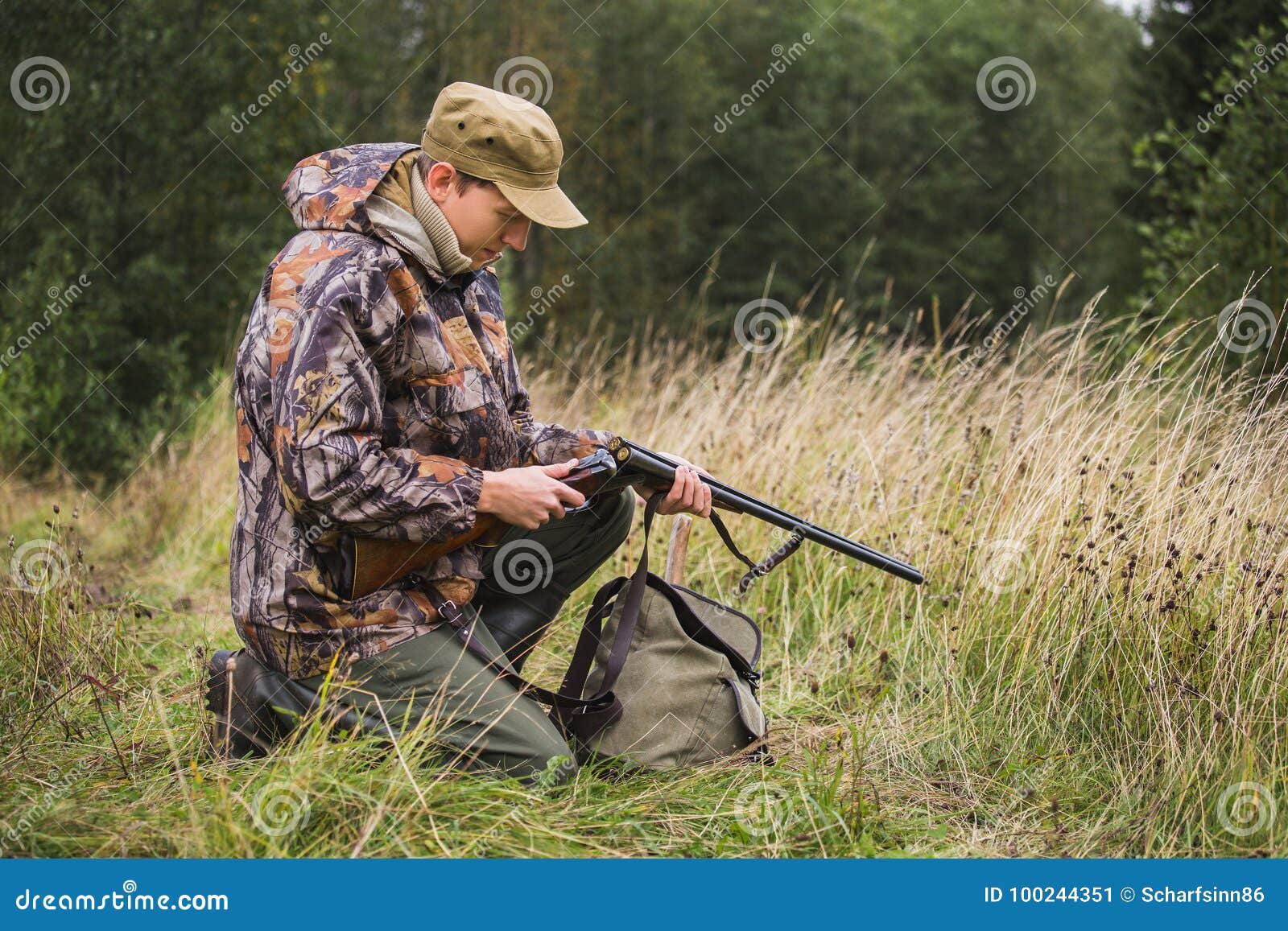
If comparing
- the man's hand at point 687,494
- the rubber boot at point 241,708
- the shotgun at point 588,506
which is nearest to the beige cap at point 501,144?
the shotgun at point 588,506

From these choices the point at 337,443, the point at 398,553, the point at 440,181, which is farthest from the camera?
the point at 440,181

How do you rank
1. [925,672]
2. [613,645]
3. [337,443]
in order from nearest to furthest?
[337,443], [613,645], [925,672]

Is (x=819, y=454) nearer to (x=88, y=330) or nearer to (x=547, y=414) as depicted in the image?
(x=547, y=414)

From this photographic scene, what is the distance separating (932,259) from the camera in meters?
30.4

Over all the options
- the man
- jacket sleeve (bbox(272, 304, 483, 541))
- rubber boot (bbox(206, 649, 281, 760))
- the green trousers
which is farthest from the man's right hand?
rubber boot (bbox(206, 649, 281, 760))

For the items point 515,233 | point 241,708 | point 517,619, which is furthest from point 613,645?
point 515,233

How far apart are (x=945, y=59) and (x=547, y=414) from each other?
31.3 m

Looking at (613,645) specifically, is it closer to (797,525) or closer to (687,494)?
(687,494)

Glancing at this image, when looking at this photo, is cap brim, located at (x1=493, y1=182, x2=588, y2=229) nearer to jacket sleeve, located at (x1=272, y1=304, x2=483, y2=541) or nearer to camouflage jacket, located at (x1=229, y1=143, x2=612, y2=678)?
camouflage jacket, located at (x1=229, y1=143, x2=612, y2=678)

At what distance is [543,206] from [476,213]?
167 mm

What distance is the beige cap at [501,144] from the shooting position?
2.86 metres

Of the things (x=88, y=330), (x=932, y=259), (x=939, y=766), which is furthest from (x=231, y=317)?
(x=932, y=259)

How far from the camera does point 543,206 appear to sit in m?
2.93

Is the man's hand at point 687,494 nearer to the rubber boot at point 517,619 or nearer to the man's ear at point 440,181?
the rubber boot at point 517,619
